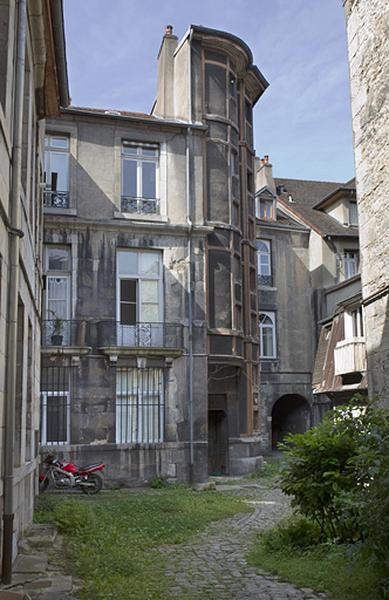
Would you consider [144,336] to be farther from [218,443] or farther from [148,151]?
[148,151]

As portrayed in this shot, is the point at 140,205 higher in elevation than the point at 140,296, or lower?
higher

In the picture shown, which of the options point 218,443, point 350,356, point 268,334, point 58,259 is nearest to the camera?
point 58,259

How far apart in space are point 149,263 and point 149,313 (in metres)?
1.38

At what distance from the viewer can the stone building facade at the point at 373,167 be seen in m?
9.74

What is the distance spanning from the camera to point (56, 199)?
60.1ft

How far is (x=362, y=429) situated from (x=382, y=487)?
1846 millimetres

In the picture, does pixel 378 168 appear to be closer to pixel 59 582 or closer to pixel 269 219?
pixel 59 582

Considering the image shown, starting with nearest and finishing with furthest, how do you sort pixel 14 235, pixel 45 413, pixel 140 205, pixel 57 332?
pixel 14 235, pixel 45 413, pixel 57 332, pixel 140 205

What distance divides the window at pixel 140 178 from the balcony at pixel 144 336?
321 centimetres

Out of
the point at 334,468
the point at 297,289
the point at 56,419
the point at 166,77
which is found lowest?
the point at 334,468

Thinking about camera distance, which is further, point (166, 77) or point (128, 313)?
point (166, 77)

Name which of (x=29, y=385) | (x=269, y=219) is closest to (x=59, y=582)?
(x=29, y=385)

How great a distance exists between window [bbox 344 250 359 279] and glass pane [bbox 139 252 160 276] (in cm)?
1274

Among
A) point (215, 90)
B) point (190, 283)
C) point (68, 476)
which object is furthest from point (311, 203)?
point (68, 476)
